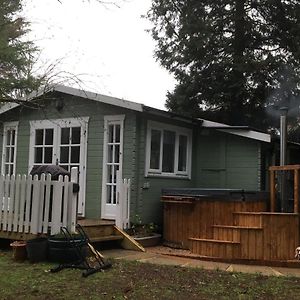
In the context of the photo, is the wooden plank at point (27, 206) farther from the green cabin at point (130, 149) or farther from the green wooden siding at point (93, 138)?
the green cabin at point (130, 149)

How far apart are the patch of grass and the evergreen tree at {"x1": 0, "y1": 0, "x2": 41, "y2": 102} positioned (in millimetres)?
2658

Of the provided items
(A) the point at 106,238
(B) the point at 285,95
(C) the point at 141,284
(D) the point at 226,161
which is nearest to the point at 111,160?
(A) the point at 106,238

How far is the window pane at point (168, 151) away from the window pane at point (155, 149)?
9.5 inches

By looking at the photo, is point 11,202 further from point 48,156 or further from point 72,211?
point 48,156

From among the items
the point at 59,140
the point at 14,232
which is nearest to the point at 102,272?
the point at 14,232

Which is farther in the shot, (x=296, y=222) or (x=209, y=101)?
(x=209, y=101)

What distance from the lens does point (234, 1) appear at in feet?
58.6

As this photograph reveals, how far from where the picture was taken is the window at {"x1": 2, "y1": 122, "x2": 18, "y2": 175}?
13117 mm

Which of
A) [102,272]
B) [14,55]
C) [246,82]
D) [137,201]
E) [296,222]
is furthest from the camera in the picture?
[246,82]

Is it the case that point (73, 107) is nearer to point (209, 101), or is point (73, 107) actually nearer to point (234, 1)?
point (209, 101)

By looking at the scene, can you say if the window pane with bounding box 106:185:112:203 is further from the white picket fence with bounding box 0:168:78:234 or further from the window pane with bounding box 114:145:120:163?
the white picket fence with bounding box 0:168:78:234

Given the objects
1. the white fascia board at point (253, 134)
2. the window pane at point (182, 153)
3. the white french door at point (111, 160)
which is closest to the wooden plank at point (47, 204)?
the white french door at point (111, 160)

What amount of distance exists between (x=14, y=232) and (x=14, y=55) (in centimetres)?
344

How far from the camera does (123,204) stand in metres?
9.98
